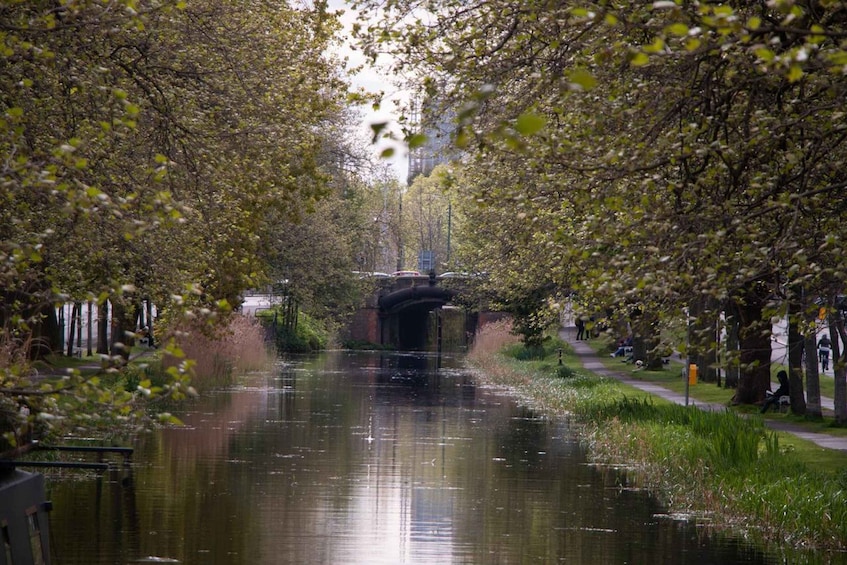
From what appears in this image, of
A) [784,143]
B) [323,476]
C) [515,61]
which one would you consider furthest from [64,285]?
[784,143]

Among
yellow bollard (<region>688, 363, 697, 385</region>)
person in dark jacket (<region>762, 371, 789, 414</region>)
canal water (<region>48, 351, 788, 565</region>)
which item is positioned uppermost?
yellow bollard (<region>688, 363, 697, 385</region>)

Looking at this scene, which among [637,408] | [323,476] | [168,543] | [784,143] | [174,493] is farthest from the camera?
[637,408]

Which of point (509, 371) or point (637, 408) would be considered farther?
point (509, 371)

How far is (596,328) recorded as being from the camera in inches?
512

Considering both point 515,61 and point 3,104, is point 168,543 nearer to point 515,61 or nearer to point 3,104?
point 3,104

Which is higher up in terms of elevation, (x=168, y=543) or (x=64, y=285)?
(x=64, y=285)

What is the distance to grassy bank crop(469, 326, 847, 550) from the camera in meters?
A: 14.7

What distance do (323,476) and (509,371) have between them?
89.1 feet

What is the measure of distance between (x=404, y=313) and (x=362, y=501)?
78990 millimetres

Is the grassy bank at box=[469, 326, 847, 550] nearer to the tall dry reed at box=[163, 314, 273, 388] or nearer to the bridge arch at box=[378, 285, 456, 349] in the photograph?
the tall dry reed at box=[163, 314, 273, 388]

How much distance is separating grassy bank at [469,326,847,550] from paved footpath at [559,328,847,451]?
66cm

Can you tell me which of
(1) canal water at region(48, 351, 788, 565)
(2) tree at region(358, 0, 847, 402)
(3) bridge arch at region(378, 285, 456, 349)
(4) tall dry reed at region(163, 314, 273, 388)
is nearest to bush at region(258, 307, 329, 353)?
(3) bridge arch at region(378, 285, 456, 349)

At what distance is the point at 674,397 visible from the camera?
3375 cm

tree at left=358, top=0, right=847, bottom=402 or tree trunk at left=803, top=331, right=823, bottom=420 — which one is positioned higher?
tree at left=358, top=0, right=847, bottom=402
